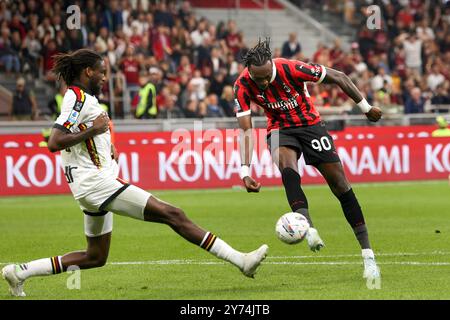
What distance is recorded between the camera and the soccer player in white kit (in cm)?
885

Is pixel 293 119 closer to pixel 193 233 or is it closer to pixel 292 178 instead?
pixel 292 178

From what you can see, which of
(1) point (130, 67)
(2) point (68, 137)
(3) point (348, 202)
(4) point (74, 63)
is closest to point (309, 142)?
(3) point (348, 202)

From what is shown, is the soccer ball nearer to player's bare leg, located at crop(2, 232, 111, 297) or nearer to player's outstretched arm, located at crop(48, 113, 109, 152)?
player's bare leg, located at crop(2, 232, 111, 297)

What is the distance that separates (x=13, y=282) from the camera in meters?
9.19

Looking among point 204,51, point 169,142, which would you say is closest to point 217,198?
point 169,142

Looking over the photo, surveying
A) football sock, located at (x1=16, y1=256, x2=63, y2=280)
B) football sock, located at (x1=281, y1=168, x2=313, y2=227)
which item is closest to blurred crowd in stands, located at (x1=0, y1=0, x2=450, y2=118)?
football sock, located at (x1=281, y1=168, x2=313, y2=227)

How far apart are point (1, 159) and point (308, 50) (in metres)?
13.8

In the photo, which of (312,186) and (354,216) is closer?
(354,216)

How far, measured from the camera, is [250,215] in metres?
17.7

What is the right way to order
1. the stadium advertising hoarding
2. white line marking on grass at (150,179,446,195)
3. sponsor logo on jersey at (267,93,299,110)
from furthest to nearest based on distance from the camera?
white line marking on grass at (150,179,446,195)
the stadium advertising hoarding
sponsor logo on jersey at (267,93,299,110)

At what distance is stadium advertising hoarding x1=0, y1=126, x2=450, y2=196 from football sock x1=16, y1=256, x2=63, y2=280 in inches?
512

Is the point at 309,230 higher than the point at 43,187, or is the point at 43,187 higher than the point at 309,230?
the point at 309,230

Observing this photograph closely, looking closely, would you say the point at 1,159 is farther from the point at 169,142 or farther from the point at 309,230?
the point at 309,230

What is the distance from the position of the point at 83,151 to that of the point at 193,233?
121cm
